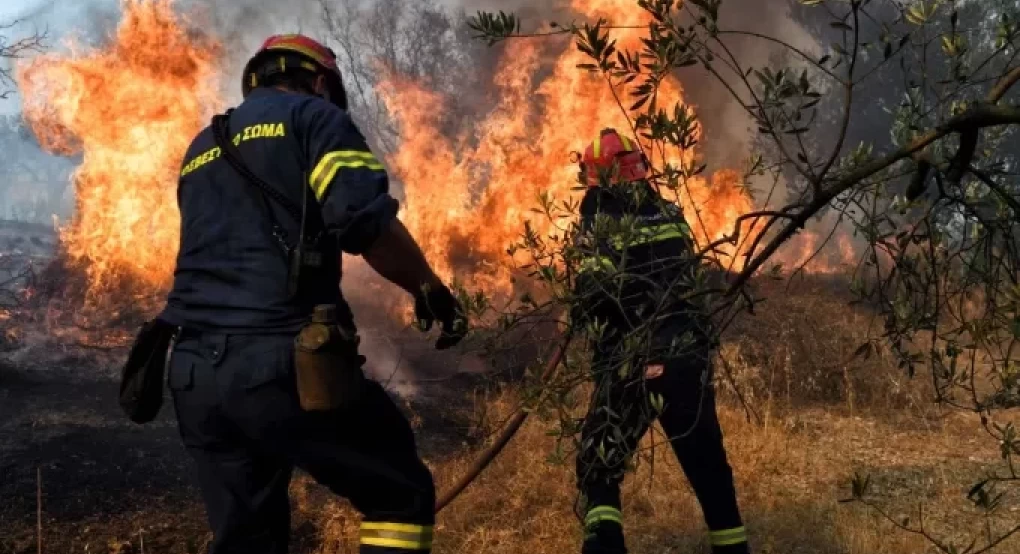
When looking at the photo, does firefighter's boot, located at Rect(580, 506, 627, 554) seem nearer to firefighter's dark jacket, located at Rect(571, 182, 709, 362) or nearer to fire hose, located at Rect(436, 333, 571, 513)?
fire hose, located at Rect(436, 333, 571, 513)

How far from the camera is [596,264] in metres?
2.04

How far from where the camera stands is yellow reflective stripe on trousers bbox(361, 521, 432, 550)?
2465 millimetres

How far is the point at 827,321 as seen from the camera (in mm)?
9969

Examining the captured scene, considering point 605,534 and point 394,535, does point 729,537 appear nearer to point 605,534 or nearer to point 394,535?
point 605,534

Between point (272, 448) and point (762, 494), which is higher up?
point (272, 448)

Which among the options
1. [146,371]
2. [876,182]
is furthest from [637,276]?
[146,371]

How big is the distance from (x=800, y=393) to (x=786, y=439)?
2.05 m

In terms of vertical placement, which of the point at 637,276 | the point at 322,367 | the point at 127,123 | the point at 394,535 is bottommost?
the point at 394,535

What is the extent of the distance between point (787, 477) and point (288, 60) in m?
4.57

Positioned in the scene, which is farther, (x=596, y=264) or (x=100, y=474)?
(x=100, y=474)

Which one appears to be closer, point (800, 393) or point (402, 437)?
point (402, 437)

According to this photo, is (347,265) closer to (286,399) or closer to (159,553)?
(159,553)

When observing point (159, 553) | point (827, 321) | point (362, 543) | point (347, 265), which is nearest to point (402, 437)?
point (362, 543)

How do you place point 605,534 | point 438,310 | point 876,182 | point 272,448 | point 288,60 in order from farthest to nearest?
point 605,534 < point 288,60 < point 438,310 < point 272,448 < point 876,182
